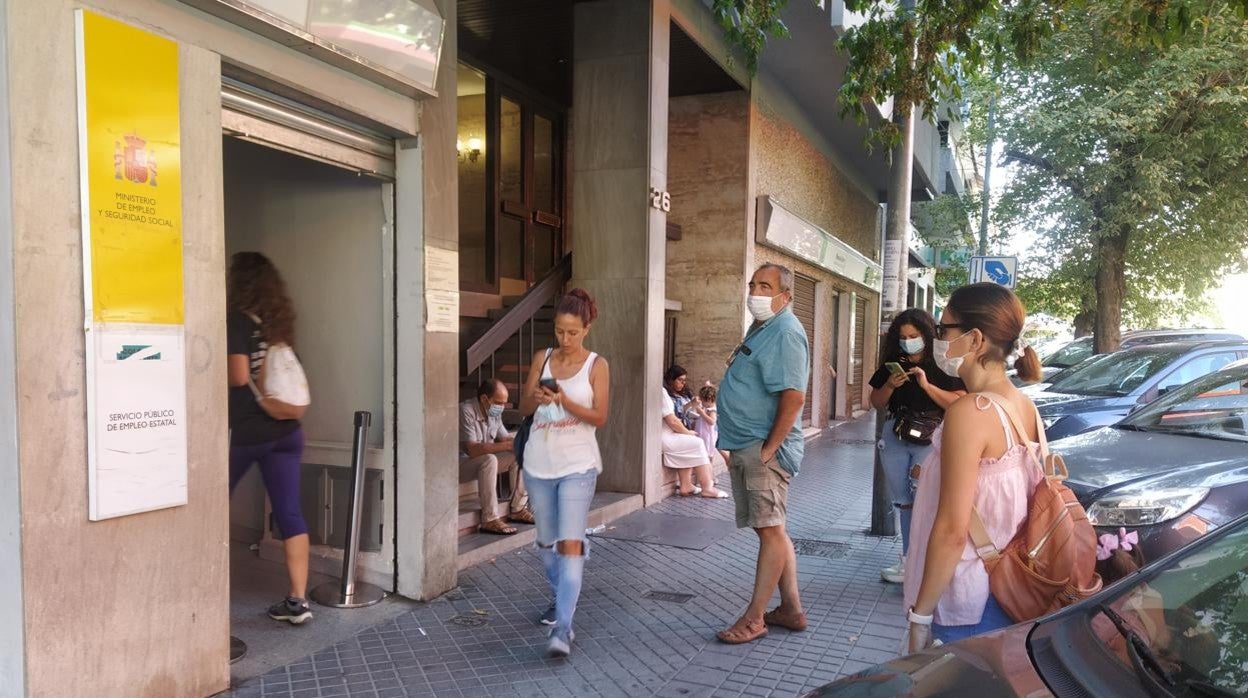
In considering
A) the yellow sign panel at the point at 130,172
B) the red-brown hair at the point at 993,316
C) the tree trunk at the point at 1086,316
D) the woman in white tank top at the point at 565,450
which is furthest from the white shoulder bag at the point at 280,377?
the tree trunk at the point at 1086,316

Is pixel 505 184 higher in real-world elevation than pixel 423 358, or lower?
higher

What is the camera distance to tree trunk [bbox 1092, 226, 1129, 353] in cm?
1620

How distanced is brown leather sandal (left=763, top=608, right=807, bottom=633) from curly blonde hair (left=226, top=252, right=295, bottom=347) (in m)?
2.98

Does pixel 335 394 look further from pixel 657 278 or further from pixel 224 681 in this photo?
pixel 657 278

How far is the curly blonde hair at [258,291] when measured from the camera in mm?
4305

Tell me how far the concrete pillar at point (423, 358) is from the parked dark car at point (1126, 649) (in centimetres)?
322

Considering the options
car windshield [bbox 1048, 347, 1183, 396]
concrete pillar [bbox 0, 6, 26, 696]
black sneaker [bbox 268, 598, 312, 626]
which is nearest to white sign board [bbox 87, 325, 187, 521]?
concrete pillar [bbox 0, 6, 26, 696]

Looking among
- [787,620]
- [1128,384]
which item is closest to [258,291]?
[787,620]

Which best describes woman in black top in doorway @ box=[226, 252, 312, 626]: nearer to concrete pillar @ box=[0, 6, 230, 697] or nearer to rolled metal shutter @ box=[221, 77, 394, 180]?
rolled metal shutter @ box=[221, 77, 394, 180]

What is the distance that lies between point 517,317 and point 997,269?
27.5 feet

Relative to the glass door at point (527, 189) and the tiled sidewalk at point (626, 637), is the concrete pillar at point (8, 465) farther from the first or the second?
the glass door at point (527, 189)

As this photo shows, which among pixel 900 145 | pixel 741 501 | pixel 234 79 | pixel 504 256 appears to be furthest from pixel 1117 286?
pixel 234 79

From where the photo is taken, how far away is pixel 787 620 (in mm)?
4562

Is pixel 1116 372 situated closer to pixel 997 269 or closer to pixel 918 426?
pixel 997 269
